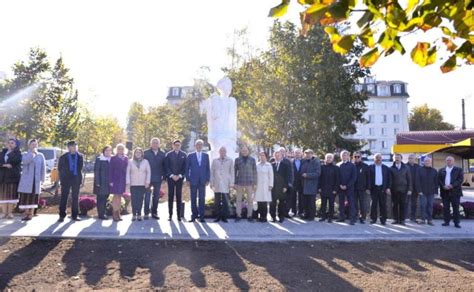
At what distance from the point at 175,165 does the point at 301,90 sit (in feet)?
34.2

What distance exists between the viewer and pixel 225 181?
10.4 metres

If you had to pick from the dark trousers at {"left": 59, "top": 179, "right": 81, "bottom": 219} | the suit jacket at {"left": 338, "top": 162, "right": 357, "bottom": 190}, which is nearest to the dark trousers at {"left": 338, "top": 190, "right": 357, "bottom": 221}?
the suit jacket at {"left": 338, "top": 162, "right": 357, "bottom": 190}

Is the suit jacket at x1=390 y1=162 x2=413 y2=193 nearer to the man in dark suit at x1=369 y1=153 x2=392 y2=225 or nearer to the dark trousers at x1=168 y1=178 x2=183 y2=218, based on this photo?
A: the man in dark suit at x1=369 y1=153 x2=392 y2=225

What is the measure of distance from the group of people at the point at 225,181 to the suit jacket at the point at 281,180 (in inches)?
1.0

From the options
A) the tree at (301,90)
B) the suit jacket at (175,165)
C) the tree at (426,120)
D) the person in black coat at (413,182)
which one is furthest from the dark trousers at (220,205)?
the tree at (426,120)

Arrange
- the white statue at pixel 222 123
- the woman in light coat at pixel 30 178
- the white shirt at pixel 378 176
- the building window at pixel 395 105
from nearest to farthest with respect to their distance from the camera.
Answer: the woman in light coat at pixel 30 178, the white shirt at pixel 378 176, the white statue at pixel 222 123, the building window at pixel 395 105

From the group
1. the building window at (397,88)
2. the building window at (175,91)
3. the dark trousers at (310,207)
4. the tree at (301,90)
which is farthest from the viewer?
the building window at (175,91)

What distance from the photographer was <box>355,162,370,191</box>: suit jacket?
1077 centimetres

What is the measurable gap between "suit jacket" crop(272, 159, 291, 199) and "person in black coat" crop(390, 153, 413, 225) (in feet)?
8.42

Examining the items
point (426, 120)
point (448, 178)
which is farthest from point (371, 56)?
point (426, 120)

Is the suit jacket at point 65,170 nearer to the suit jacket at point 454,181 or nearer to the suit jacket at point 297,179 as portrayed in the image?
the suit jacket at point 297,179

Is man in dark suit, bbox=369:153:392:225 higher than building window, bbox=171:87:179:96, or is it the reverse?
building window, bbox=171:87:179:96

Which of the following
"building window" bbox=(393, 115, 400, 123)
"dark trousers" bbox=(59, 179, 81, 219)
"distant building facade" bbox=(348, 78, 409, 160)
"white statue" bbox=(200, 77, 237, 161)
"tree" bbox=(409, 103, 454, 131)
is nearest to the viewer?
"dark trousers" bbox=(59, 179, 81, 219)

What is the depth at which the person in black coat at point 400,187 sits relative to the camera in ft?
35.1
